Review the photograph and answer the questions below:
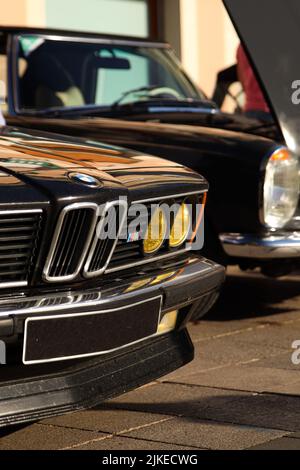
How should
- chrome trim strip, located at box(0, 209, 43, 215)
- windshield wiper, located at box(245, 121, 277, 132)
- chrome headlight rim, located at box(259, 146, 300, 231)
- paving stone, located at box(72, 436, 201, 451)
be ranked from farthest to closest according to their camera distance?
windshield wiper, located at box(245, 121, 277, 132) → chrome headlight rim, located at box(259, 146, 300, 231) → paving stone, located at box(72, 436, 201, 451) → chrome trim strip, located at box(0, 209, 43, 215)

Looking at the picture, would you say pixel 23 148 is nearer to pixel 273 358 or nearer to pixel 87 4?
pixel 273 358

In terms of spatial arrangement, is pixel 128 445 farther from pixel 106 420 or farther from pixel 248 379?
A: pixel 248 379

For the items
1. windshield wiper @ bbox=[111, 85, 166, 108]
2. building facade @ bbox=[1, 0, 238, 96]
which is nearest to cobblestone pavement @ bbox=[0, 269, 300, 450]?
windshield wiper @ bbox=[111, 85, 166, 108]

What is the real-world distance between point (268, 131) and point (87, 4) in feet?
20.3

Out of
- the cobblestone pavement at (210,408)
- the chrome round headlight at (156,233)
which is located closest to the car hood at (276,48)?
the cobblestone pavement at (210,408)

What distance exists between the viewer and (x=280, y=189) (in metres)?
5.59

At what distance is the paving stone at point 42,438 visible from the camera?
3.73 meters

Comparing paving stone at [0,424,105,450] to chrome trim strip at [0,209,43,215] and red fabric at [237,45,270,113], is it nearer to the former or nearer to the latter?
chrome trim strip at [0,209,43,215]

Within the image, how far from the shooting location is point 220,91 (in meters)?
7.91

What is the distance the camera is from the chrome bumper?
5.54m

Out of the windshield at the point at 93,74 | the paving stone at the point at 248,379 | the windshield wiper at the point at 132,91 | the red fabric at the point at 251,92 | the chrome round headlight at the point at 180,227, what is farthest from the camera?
the red fabric at the point at 251,92

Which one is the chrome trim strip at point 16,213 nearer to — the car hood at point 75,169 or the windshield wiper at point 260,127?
the car hood at point 75,169

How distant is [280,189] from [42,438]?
2239mm

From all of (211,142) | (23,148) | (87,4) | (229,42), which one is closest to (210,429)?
(23,148)
